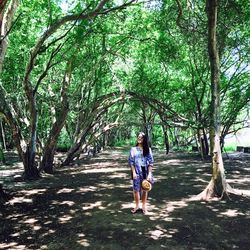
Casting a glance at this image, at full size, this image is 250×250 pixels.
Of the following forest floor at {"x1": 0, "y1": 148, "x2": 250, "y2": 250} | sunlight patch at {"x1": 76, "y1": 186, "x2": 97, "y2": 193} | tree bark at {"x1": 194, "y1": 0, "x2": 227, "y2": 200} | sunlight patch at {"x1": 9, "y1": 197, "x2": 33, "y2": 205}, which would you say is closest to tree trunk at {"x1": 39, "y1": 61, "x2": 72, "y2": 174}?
forest floor at {"x1": 0, "y1": 148, "x2": 250, "y2": 250}

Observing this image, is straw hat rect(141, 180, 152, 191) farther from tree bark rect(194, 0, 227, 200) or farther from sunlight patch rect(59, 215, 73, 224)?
tree bark rect(194, 0, 227, 200)

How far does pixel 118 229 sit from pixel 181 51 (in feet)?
42.0

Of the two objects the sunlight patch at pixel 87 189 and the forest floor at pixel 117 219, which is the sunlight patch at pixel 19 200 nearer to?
the forest floor at pixel 117 219

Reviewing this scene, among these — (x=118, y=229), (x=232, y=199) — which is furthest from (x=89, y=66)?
(x=118, y=229)

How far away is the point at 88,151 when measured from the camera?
3009 centimetres

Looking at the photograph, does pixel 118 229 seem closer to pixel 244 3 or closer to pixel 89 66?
pixel 244 3

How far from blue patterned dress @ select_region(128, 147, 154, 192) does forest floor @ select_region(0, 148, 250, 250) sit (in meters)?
0.81

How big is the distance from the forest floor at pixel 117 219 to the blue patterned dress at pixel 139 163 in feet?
2.64

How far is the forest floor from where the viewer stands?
6660mm

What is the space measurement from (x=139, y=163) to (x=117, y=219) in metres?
1.37

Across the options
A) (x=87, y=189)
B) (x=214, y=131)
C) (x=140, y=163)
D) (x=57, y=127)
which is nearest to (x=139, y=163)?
(x=140, y=163)

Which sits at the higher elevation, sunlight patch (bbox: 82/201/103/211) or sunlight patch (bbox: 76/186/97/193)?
sunlight patch (bbox: 76/186/97/193)

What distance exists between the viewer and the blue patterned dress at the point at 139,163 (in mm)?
8359

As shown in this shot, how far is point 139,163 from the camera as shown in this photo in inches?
331
